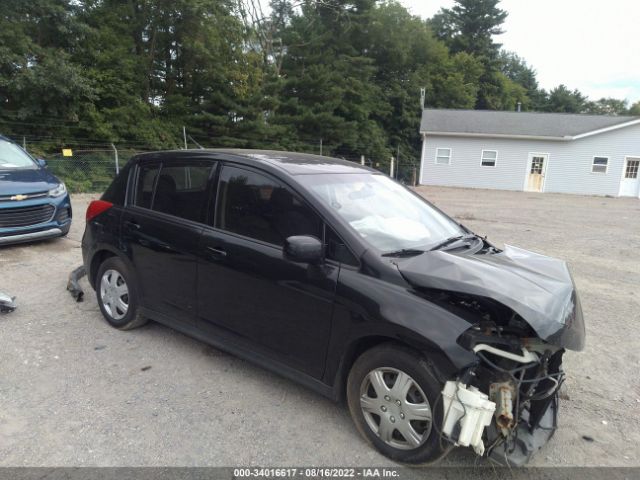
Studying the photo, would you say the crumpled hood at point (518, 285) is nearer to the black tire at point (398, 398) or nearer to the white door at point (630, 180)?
the black tire at point (398, 398)

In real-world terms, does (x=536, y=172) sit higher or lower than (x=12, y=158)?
higher

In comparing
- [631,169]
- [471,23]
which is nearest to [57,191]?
[631,169]

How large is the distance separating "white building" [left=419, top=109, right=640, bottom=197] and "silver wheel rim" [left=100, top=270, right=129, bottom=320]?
25.0m

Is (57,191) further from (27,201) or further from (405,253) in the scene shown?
(405,253)

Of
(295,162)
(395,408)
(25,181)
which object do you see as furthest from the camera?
(25,181)

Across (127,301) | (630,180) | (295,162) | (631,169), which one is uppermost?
(631,169)

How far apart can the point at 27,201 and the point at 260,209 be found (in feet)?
16.7

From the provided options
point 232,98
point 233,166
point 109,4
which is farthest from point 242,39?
point 233,166

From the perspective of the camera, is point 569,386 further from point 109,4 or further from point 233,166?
point 109,4

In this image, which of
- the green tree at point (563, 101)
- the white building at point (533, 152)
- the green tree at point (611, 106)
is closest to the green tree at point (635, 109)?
the green tree at point (611, 106)

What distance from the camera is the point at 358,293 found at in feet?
8.83

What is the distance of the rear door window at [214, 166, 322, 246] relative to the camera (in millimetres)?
3062

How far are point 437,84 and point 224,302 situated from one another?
41488mm

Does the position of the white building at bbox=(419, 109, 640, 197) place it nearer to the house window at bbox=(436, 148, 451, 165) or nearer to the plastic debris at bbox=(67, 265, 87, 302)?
the house window at bbox=(436, 148, 451, 165)
